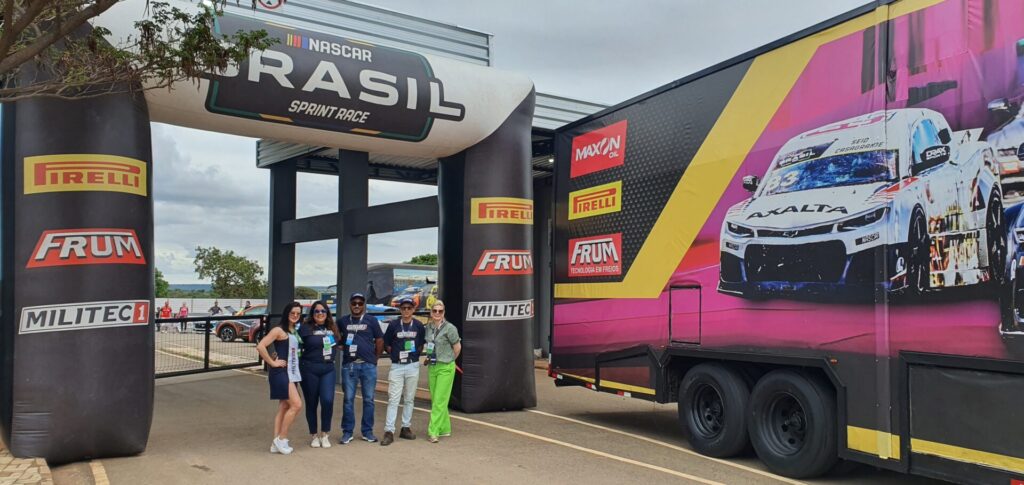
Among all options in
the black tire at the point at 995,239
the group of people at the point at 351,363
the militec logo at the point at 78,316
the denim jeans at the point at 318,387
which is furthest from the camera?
the denim jeans at the point at 318,387

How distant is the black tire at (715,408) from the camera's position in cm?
707

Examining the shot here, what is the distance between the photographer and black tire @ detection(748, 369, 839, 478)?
20.2 ft

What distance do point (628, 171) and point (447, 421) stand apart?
3557 mm

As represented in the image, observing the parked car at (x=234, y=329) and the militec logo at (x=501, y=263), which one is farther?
the parked car at (x=234, y=329)

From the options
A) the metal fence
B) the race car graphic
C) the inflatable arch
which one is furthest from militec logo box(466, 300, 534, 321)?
the metal fence

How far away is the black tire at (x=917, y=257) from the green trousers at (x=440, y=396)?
4.87 m

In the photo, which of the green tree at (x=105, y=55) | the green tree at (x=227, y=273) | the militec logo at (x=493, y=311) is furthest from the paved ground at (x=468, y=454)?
the green tree at (x=227, y=273)

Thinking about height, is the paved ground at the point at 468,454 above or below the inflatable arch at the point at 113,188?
below

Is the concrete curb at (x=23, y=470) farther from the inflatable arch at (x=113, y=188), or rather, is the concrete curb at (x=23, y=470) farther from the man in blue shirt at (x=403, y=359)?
the man in blue shirt at (x=403, y=359)

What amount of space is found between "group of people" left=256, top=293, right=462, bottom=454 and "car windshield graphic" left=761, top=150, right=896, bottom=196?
12.8 ft

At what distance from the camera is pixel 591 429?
29.9 feet

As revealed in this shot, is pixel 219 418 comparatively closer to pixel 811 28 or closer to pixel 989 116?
pixel 811 28

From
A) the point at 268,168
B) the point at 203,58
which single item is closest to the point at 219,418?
the point at 203,58

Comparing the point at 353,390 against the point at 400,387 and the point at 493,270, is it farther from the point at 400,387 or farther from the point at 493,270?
the point at 493,270
